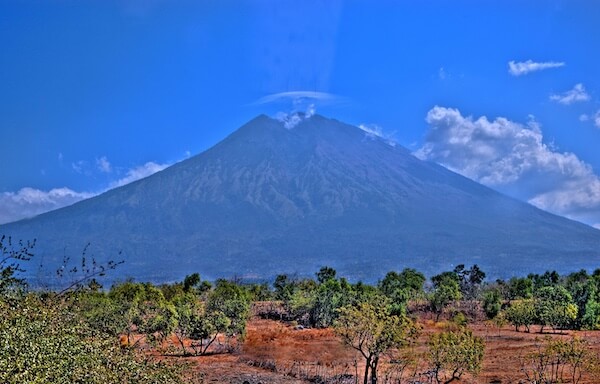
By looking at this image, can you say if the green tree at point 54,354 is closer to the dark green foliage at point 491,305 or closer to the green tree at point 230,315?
the green tree at point 230,315

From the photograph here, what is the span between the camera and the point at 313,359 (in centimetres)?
3247

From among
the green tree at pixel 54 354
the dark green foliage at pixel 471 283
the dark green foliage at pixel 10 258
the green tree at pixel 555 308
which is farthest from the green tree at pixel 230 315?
the dark green foliage at pixel 471 283

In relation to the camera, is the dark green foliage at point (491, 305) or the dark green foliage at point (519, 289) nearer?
the dark green foliage at point (491, 305)

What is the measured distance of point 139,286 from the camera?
5741 centimetres

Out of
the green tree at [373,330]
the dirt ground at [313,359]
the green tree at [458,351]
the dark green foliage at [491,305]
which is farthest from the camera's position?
the dark green foliage at [491,305]

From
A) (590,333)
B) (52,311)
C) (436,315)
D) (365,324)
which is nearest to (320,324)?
(436,315)

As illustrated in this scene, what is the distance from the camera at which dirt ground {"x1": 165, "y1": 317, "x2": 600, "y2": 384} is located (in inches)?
1033

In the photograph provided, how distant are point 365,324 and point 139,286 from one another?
3929 centimetres

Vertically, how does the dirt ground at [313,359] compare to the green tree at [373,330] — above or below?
below

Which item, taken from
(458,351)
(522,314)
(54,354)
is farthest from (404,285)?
(54,354)

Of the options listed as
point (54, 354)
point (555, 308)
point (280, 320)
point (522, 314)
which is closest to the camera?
point (54, 354)

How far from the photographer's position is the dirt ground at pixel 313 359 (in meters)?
26.2

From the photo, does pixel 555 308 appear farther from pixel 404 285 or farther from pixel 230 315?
pixel 230 315

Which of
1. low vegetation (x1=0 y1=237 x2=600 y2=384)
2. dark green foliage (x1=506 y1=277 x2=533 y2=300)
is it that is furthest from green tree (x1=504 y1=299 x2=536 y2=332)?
dark green foliage (x1=506 y1=277 x2=533 y2=300)
